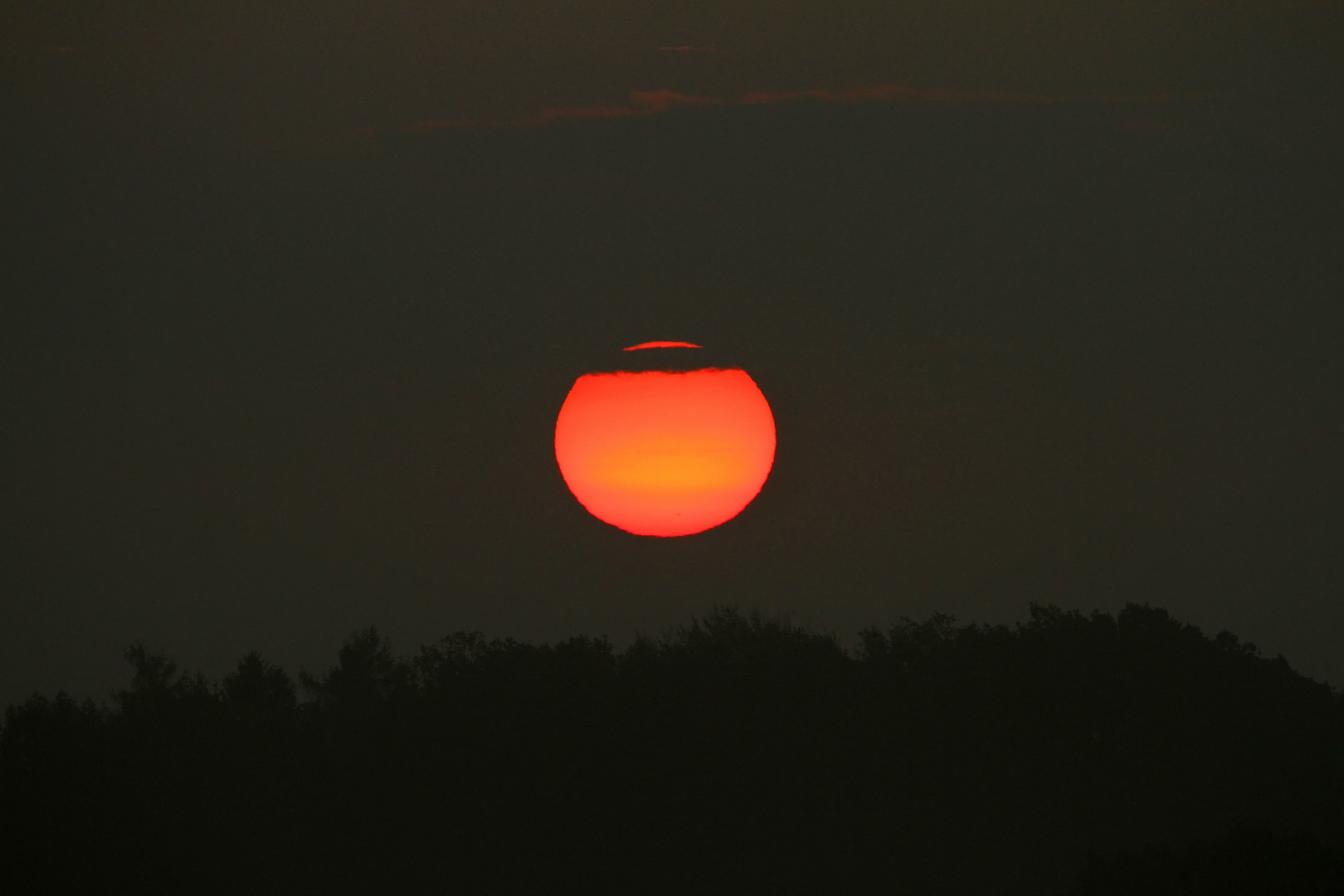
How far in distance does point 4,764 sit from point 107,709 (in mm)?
3190

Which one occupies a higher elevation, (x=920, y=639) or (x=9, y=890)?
(x=920, y=639)

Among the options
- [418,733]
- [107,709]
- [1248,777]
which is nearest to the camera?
[1248,777]

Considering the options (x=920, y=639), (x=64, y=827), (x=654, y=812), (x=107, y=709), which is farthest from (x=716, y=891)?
(x=107, y=709)

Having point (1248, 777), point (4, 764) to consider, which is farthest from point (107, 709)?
point (1248, 777)

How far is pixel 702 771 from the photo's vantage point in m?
35.4

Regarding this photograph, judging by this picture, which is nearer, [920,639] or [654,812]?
[654,812]

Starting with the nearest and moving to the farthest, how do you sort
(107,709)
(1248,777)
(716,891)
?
(716,891), (1248,777), (107,709)

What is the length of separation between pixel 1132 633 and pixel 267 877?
2281cm

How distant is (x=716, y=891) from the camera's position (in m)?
31.8

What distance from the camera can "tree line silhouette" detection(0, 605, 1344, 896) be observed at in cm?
3284

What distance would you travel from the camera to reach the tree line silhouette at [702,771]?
108ft

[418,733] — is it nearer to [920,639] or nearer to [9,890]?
[9,890]

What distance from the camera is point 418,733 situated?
3788cm

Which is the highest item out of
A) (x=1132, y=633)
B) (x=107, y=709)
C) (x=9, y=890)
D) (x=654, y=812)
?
(x=1132, y=633)
